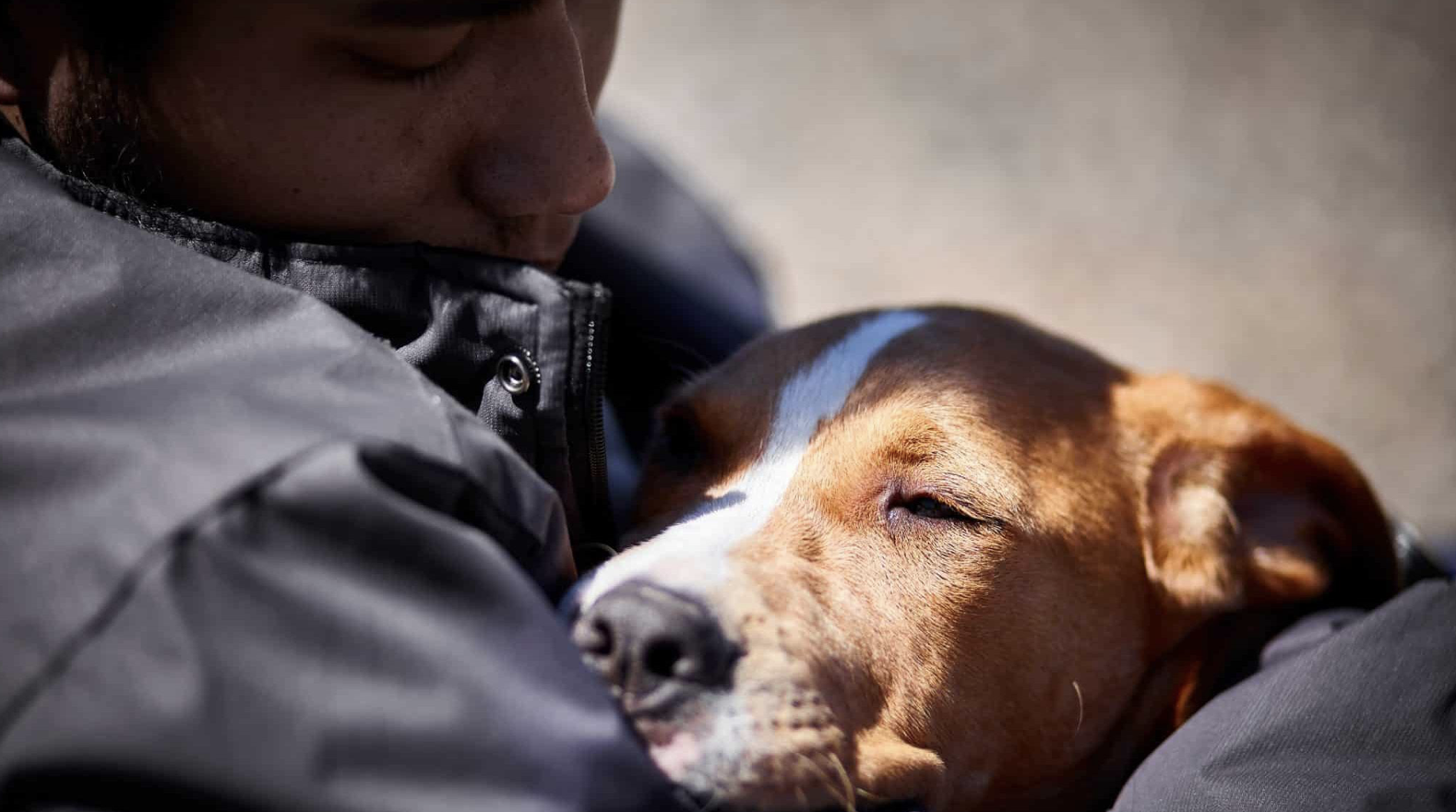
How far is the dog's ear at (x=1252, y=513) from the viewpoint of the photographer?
272cm

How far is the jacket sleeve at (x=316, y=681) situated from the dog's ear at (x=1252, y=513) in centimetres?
184

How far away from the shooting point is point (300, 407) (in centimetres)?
139

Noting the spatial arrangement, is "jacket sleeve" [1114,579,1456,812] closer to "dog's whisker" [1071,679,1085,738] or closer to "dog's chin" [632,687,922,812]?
"dog's whisker" [1071,679,1085,738]

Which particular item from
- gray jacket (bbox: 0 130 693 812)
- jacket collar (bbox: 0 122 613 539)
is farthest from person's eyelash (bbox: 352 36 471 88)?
gray jacket (bbox: 0 130 693 812)

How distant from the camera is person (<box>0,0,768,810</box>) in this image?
3.86ft

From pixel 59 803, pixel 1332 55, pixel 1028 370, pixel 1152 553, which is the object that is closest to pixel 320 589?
pixel 59 803

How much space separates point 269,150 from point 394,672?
0.96 metres

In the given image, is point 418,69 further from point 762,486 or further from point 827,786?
point 827,786

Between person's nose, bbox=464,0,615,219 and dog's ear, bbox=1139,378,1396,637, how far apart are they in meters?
1.63

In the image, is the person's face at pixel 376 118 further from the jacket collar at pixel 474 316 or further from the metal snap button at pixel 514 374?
the metal snap button at pixel 514 374

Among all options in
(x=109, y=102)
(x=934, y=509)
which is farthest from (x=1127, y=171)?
(x=109, y=102)

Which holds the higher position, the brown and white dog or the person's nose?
the person's nose

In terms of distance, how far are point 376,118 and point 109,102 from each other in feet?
1.34

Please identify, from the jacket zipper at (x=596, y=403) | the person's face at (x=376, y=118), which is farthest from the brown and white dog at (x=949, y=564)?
the person's face at (x=376, y=118)
